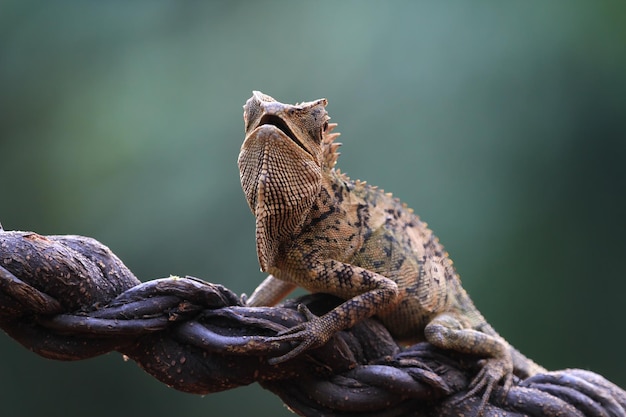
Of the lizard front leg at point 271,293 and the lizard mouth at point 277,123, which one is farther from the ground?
the lizard mouth at point 277,123

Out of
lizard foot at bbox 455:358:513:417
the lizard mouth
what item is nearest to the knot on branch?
lizard foot at bbox 455:358:513:417

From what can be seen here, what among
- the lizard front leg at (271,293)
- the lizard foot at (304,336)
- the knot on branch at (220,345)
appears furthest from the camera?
the lizard front leg at (271,293)

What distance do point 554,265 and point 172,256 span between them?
281 cm

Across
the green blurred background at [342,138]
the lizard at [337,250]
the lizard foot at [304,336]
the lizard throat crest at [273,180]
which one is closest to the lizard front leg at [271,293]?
the lizard at [337,250]

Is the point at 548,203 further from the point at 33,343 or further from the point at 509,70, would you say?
the point at 33,343

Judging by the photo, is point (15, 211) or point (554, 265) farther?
point (554, 265)

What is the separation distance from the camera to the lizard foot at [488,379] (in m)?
1.79

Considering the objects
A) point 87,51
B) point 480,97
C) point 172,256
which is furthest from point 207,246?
point 480,97

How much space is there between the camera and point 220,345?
4.98ft

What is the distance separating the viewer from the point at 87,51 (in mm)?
4395

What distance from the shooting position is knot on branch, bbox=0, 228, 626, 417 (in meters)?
1.40

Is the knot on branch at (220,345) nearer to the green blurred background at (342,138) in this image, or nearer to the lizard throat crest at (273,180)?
the lizard throat crest at (273,180)

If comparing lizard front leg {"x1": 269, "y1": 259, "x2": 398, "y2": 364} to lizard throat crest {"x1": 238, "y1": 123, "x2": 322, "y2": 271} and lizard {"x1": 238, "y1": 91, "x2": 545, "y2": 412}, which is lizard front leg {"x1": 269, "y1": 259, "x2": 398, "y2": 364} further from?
lizard throat crest {"x1": 238, "y1": 123, "x2": 322, "y2": 271}

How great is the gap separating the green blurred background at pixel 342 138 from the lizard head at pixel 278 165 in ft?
9.03
